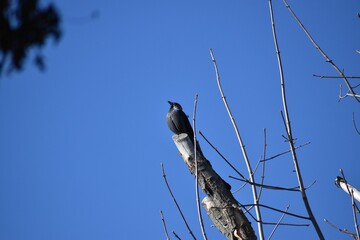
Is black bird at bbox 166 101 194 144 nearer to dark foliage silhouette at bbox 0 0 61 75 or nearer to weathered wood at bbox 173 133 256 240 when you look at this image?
weathered wood at bbox 173 133 256 240

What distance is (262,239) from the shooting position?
2195mm

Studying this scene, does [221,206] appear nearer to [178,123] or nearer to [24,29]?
[178,123]

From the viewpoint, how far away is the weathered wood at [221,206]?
2.44 m

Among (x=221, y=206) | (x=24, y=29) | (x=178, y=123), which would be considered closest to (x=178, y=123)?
(x=178, y=123)

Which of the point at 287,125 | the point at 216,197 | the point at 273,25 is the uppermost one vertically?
the point at 273,25

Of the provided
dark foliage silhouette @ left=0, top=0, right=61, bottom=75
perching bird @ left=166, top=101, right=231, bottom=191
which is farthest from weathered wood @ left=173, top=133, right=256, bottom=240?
dark foliage silhouette @ left=0, top=0, right=61, bottom=75

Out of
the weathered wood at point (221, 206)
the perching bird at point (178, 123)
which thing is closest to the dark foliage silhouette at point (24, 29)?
the weathered wood at point (221, 206)

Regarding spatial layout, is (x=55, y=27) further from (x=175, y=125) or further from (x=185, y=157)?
(x=175, y=125)

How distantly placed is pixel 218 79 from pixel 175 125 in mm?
1429

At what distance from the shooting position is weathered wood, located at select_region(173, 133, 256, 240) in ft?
8.01

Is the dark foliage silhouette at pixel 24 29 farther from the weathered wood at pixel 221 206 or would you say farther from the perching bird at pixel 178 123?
the perching bird at pixel 178 123

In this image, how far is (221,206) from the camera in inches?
100

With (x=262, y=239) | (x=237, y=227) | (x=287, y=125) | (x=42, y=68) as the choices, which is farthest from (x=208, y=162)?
(x=42, y=68)

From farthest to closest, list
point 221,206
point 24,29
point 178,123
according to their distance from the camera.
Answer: point 178,123 < point 221,206 < point 24,29
